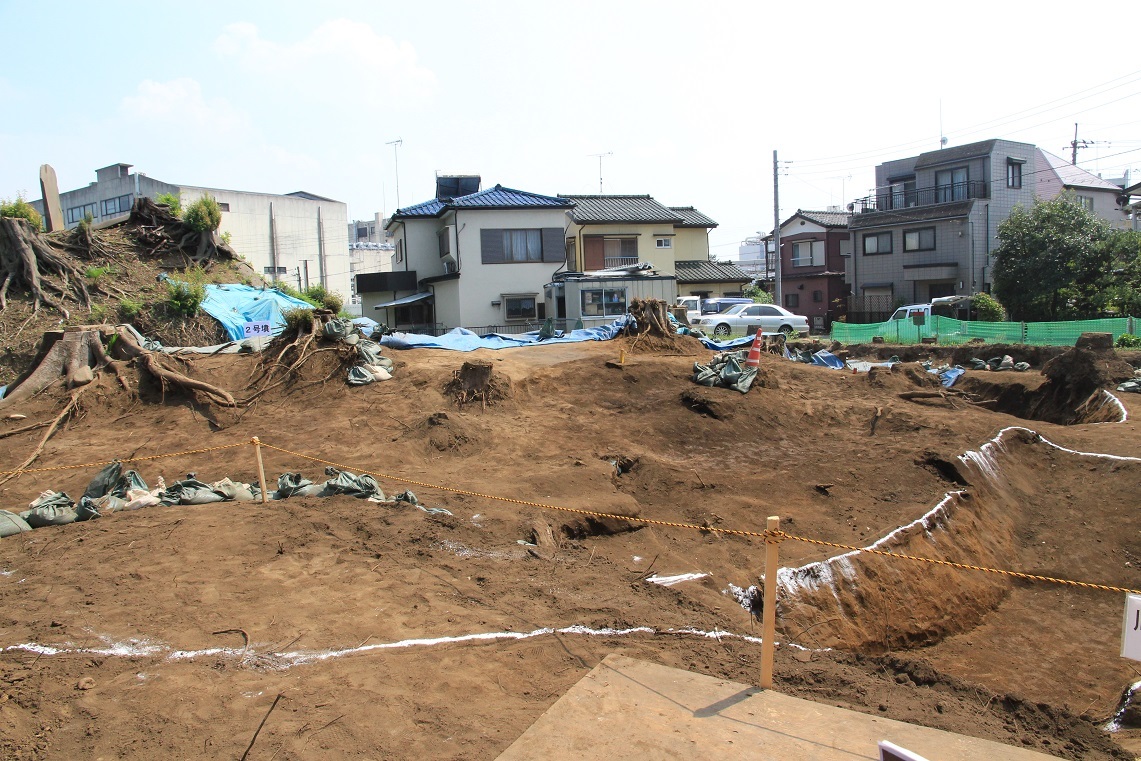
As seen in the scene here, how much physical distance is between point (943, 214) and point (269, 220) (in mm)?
37781

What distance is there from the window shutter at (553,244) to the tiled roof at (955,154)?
19157 mm

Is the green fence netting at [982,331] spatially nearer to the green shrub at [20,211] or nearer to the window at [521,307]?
the window at [521,307]

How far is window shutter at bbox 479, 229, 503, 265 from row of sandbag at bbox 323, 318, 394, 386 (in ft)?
47.4

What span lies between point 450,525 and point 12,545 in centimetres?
378

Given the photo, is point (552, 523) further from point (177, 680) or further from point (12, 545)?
point (12, 545)

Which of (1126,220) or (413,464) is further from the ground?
(1126,220)

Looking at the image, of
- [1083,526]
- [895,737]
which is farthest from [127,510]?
[1083,526]

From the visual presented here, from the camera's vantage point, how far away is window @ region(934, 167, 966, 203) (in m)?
34.3

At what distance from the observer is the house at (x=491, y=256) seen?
91.0ft

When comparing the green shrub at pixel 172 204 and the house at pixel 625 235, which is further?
the house at pixel 625 235

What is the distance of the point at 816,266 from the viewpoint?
40812 millimetres

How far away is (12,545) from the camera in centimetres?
645

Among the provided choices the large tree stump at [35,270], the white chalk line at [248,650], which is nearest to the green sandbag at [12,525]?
the white chalk line at [248,650]

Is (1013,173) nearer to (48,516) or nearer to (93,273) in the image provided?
(93,273)
